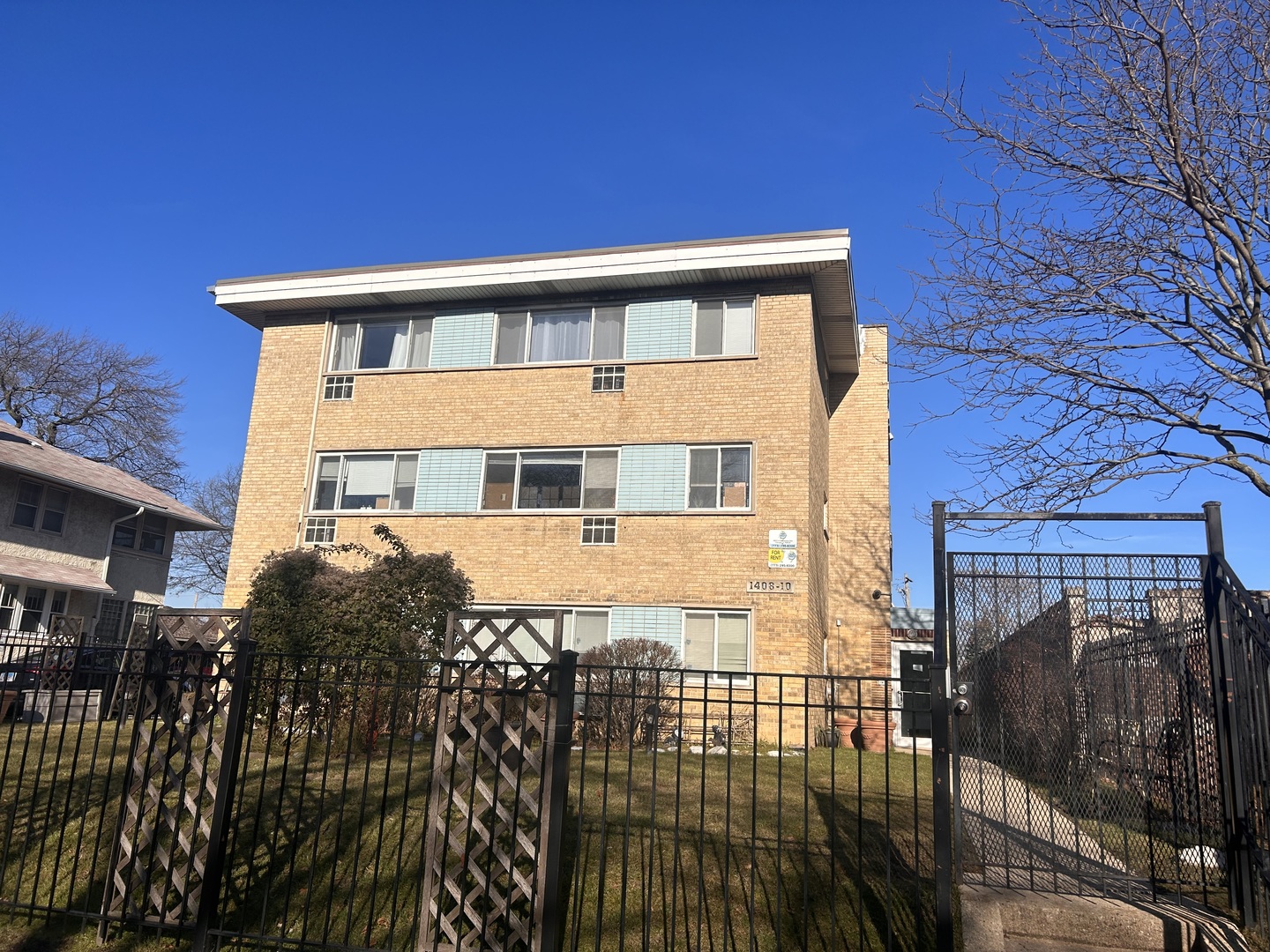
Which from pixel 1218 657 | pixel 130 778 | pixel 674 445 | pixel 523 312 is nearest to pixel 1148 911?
pixel 1218 657

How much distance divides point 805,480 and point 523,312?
6.66 m

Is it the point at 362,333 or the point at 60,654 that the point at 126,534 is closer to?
the point at 362,333

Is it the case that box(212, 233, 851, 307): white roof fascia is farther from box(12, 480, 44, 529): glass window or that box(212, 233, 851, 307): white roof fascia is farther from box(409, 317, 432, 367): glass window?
box(12, 480, 44, 529): glass window

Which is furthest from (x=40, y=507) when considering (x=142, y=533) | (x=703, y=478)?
(x=703, y=478)

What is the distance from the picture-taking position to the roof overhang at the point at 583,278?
16.9 metres

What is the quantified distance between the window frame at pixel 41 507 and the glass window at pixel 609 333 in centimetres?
1619

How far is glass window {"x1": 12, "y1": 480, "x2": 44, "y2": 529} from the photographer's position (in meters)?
24.0

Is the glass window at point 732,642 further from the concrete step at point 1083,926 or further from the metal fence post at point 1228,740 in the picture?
the concrete step at point 1083,926

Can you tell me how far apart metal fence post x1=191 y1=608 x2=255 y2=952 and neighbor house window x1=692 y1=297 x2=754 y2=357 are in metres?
12.6

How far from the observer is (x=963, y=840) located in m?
6.33

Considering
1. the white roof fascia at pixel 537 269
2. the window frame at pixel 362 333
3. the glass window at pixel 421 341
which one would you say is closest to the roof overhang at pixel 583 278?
the white roof fascia at pixel 537 269

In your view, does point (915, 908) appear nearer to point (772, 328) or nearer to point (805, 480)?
point (805, 480)

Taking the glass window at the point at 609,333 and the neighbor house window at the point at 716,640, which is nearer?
the neighbor house window at the point at 716,640

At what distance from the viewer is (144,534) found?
1125 inches
